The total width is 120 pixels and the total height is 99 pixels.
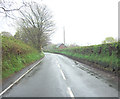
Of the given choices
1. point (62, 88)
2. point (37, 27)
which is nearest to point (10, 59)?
point (62, 88)

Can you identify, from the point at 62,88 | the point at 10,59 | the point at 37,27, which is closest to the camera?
the point at 62,88

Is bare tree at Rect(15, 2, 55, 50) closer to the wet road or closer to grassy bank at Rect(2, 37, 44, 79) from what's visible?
grassy bank at Rect(2, 37, 44, 79)

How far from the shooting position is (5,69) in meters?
7.95

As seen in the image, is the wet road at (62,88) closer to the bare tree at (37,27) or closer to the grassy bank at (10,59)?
the grassy bank at (10,59)

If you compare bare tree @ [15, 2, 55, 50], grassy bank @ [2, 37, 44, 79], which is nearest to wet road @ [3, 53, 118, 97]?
grassy bank @ [2, 37, 44, 79]

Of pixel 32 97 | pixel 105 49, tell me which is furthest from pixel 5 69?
pixel 105 49

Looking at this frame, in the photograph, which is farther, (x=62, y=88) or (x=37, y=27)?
(x=37, y=27)

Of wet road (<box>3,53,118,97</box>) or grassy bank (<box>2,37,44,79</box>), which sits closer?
wet road (<box>3,53,118,97</box>)

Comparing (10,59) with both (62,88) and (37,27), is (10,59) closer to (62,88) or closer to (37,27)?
(62,88)

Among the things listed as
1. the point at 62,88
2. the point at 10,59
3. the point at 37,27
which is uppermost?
the point at 37,27

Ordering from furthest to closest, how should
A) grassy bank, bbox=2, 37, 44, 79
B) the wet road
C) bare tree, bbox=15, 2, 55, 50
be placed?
bare tree, bbox=15, 2, 55, 50
grassy bank, bbox=2, 37, 44, 79
the wet road

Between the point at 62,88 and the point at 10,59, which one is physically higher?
the point at 10,59

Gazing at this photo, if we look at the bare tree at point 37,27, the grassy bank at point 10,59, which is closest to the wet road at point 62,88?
the grassy bank at point 10,59

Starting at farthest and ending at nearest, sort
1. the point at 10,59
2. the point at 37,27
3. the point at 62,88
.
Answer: the point at 37,27
the point at 10,59
the point at 62,88
